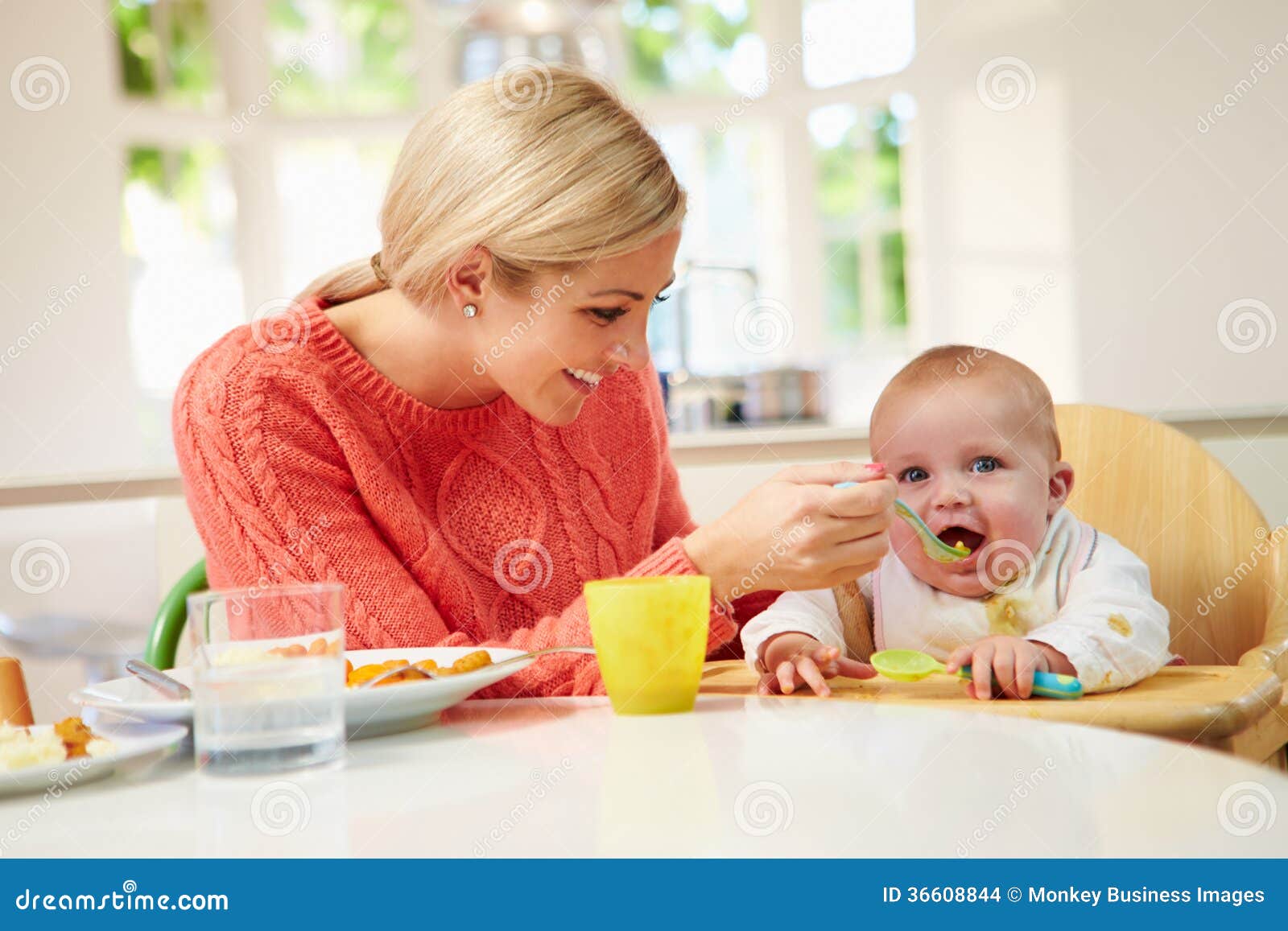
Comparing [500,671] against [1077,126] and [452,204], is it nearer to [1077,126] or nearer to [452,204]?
[452,204]

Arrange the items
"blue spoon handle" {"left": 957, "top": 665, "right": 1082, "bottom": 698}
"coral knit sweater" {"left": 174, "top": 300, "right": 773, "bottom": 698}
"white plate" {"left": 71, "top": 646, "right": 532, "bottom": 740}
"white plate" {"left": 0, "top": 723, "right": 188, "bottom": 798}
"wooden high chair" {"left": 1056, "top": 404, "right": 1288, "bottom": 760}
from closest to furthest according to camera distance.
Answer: "white plate" {"left": 0, "top": 723, "right": 188, "bottom": 798} < "white plate" {"left": 71, "top": 646, "right": 532, "bottom": 740} < "blue spoon handle" {"left": 957, "top": 665, "right": 1082, "bottom": 698} < "coral knit sweater" {"left": 174, "top": 300, "right": 773, "bottom": 698} < "wooden high chair" {"left": 1056, "top": 404, "right": 1288, "bottom": 760}

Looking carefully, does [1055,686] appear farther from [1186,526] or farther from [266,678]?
[1186,526]

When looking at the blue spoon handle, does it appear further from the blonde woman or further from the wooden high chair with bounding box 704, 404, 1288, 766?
the blonde woman

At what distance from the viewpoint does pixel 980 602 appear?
1.36 m

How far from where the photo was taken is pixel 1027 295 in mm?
4848

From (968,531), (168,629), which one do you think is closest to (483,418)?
(168,629)

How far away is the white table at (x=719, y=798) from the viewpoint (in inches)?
22.7

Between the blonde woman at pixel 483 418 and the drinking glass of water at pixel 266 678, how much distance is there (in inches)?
12.1

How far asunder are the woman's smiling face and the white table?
59 cm

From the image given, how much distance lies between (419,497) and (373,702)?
2.07ft

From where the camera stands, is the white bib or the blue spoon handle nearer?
the blue spoon handle

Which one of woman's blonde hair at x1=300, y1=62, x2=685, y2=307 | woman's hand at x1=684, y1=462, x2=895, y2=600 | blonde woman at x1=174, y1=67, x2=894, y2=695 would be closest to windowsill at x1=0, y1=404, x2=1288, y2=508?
blonde woman at x1=174, y1=67, x2=894, y2=695

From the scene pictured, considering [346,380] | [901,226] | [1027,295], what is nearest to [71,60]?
[901,226]

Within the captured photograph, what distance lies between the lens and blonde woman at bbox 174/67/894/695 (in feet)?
3.79
